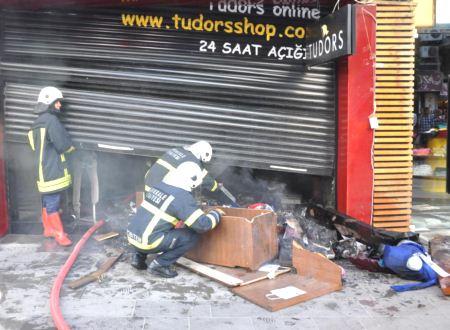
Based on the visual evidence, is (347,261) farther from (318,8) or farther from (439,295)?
(318,8)

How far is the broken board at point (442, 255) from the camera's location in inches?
192

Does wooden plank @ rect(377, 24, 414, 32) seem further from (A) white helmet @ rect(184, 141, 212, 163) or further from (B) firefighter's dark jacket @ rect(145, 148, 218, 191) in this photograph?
(B) firefighter's dark jacket @ rect(145, 148, 218, 191)

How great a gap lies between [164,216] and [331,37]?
2.96 metres

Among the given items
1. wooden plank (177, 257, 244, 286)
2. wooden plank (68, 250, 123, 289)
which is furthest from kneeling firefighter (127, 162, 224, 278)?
wooden plank (68, 250, 123, 289)

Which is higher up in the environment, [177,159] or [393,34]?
[393,34]

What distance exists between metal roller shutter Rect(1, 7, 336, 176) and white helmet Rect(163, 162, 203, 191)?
1.56 meters

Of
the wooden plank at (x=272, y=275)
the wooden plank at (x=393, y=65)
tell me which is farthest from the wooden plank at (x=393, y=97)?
the wooden plank at (x=272, y=275)

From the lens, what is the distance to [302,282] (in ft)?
16.7

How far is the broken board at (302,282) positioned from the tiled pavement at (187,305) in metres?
0.08

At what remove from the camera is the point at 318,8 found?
655 centimetres

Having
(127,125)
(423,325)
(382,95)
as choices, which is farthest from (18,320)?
(382,95)

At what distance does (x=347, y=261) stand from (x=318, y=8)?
138 inches

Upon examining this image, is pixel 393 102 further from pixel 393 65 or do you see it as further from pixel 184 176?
pixel 184 176

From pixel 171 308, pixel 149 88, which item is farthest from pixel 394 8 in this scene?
pixel 171 308
